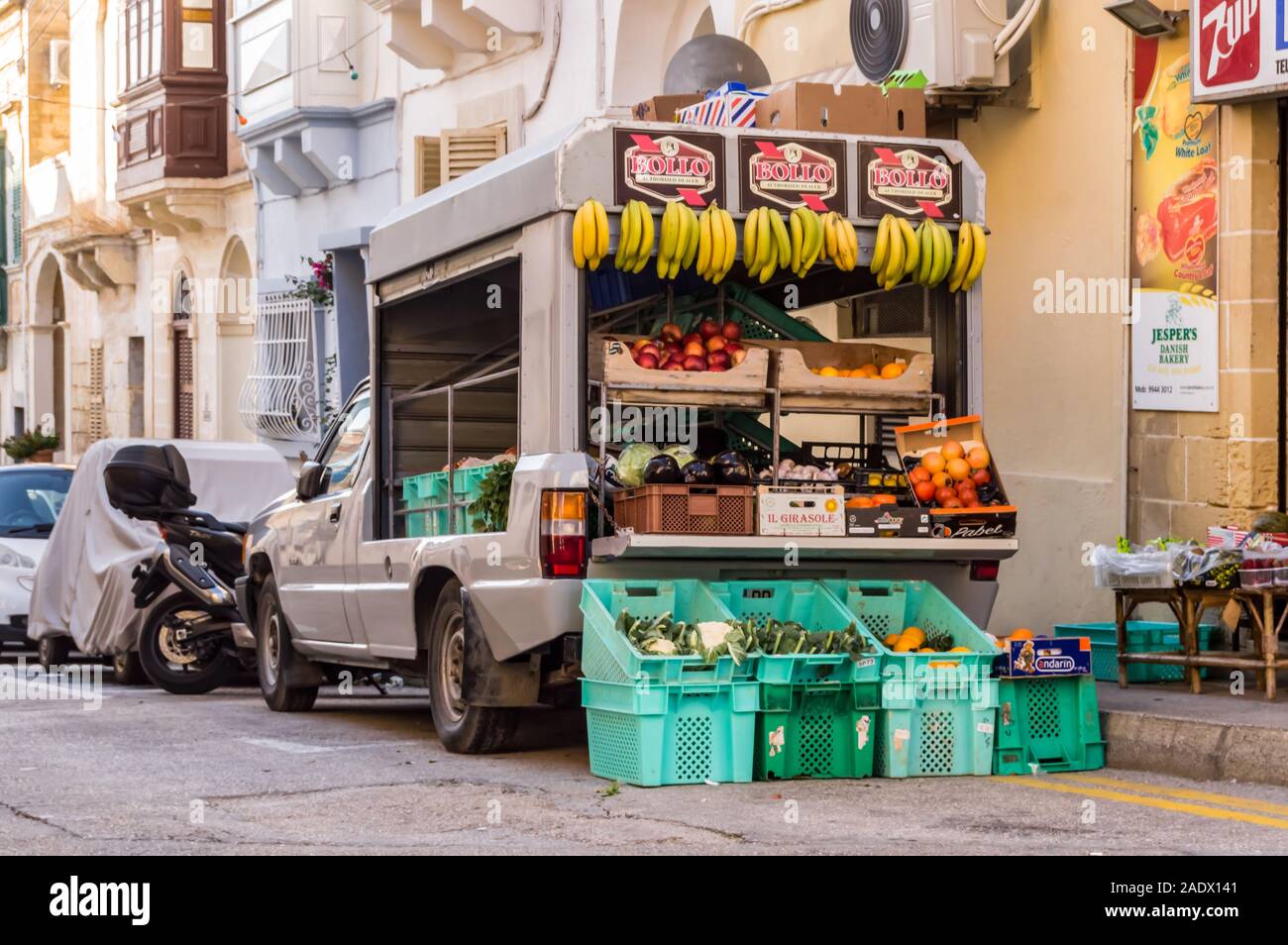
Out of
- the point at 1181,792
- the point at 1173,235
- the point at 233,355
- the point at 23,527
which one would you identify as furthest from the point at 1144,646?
the point at 233,355

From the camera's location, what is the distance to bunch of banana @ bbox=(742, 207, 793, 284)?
373 inches

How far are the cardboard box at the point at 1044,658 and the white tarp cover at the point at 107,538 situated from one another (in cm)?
725

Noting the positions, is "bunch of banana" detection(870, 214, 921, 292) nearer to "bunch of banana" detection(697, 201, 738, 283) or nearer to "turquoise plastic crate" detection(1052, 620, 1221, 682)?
"bunch of banana" detection(697, 201, 738, 283)

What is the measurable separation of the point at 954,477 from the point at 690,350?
130 centimetres

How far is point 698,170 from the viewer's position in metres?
9.49

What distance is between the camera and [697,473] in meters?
9.29

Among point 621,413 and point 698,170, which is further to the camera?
point 621,413

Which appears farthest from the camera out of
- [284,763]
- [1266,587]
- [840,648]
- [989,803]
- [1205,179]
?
[1205,179]

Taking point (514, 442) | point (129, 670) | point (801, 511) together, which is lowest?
point (129, 670)

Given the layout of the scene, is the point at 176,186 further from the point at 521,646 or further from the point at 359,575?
the point at 521,646

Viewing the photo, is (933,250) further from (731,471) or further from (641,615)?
(641,615)

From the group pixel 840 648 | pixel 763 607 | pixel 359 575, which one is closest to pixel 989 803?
pixel 840 648
